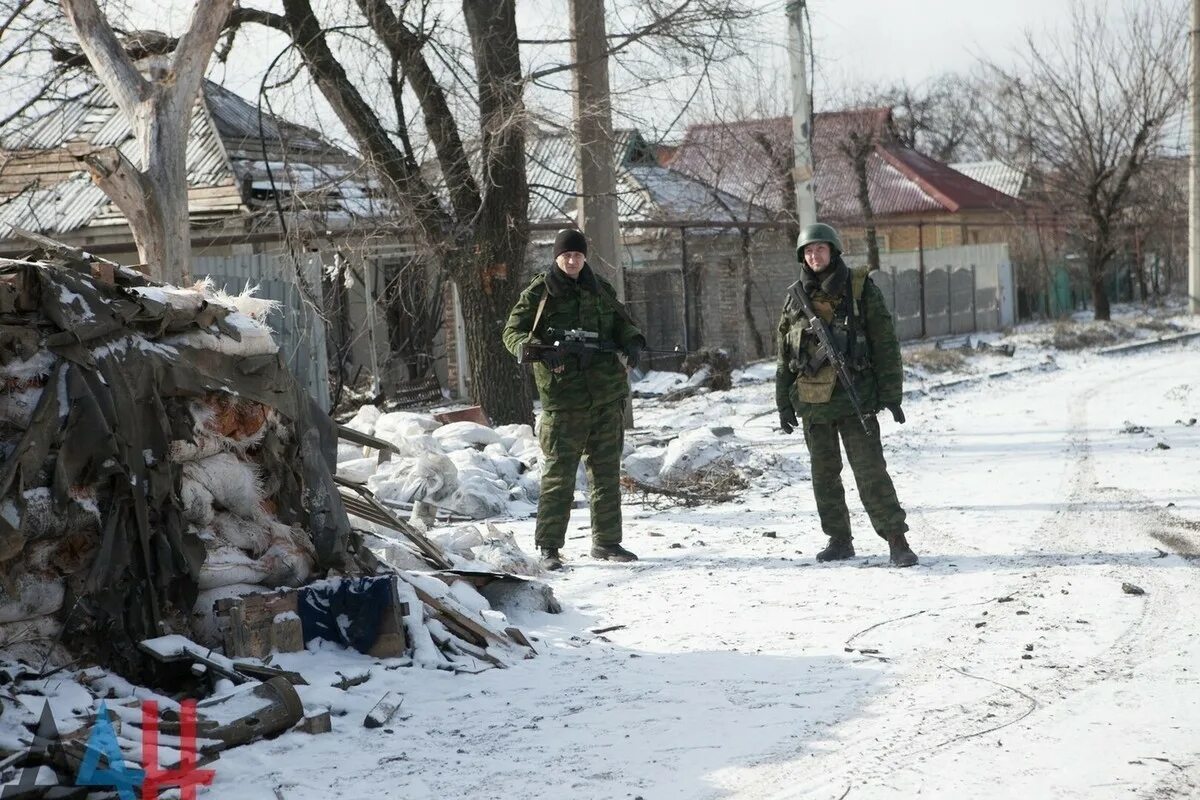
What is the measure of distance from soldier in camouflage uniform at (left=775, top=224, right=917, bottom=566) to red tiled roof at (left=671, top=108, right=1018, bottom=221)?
8.85m

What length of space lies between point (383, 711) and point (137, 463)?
126cm

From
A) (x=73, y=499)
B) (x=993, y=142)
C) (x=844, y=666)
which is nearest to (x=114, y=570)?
(x=73, y=499)

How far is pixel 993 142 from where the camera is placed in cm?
5103

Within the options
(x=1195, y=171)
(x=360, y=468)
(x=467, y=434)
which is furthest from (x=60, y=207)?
(x=1195, y=171)

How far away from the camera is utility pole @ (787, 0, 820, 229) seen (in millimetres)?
13164

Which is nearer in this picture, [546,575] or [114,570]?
[114,570]

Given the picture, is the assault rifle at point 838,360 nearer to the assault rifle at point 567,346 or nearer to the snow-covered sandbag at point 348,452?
the assault rifle at point 567,346

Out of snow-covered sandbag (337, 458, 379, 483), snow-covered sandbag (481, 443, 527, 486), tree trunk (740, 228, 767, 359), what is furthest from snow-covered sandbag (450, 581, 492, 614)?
tree trunk (740, 228, 767, 359)

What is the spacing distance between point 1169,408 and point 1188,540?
6.78 metres

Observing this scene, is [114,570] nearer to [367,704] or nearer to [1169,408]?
[367,704]

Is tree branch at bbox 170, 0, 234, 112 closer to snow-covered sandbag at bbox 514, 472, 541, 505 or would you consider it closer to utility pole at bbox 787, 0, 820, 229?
snow-covered sandbag at bbox 514, 472, 541, 505

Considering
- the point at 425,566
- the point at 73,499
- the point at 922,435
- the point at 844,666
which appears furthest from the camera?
the point at 922,435

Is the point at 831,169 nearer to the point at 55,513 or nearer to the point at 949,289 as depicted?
the point at 949,289

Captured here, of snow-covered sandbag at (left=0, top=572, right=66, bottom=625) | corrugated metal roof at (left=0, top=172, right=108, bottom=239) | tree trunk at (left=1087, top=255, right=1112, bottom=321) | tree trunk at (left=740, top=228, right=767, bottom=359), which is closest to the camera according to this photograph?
snow-covered sandbag at (left=0, top=572, right=66, bottom=625)
